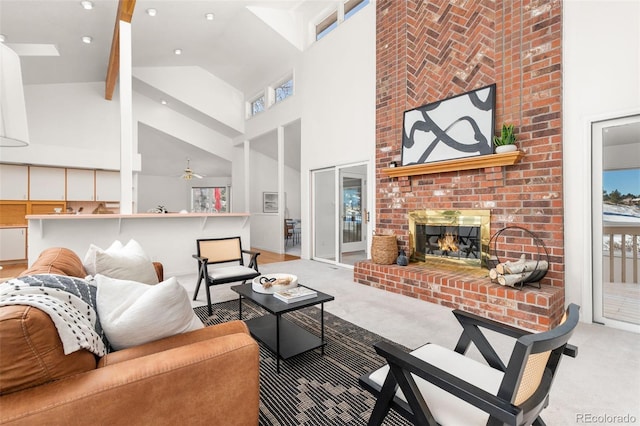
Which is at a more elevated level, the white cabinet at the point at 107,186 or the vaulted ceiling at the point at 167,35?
the vaulted ceiling at the point at 167,35

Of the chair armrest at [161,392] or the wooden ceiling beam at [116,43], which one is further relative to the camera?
the wooden ceiling beam at [116,43]

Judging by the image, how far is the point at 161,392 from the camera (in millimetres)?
1019

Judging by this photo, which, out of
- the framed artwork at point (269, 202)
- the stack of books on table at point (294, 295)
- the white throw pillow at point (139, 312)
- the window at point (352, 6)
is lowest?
the stack of books on table at point (294, 295)

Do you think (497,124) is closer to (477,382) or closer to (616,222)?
(616,222)

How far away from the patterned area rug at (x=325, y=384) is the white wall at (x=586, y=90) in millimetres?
2121

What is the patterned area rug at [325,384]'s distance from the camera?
1.60 meters

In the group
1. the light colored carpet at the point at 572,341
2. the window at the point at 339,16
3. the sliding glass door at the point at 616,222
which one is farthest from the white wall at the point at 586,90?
the window at the point at 339,16

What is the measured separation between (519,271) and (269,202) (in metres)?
6.75

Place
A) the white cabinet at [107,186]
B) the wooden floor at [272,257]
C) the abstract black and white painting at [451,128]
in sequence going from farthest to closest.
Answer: the white cabinet at [107,186]
the wooden floor at [272,257]
the abstract black and white painting at [451,128]

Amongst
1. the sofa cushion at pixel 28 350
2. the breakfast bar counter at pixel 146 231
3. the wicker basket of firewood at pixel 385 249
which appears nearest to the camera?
the sofa cushion at pixel 28 350

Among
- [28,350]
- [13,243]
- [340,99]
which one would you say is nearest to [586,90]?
[340,99]

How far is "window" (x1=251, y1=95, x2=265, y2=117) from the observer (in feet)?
26.5

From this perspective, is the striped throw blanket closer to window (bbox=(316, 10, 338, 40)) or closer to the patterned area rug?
the patterned area rug

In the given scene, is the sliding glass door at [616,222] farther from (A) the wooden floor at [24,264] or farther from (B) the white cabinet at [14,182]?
(B) the white cabinet at [14,182]
